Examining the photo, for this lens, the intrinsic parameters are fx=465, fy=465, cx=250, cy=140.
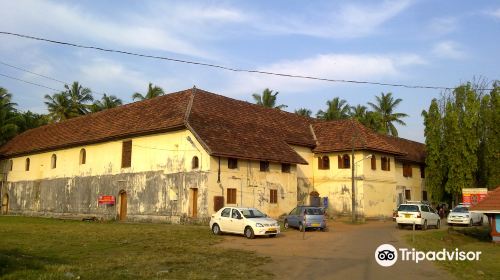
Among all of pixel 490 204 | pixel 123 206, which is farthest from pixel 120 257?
pixel 123 206

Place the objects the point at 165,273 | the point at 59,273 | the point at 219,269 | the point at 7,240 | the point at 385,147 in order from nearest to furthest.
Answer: the point at 59,273 < the point at 165,273 < the point at 219,269 < the point at 7,240 < the point at 385,147

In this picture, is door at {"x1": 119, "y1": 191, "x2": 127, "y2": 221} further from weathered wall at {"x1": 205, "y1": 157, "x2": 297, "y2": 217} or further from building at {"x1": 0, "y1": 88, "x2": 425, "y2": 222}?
weathered wall at {"x1": 205, "y1": 157, "x2": 297, "y2": 217}

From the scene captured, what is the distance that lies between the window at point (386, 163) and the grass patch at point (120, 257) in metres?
21.9

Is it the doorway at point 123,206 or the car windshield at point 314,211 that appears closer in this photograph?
the car windshield at point 314,211

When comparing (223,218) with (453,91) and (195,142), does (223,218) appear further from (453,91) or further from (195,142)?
(453,91)

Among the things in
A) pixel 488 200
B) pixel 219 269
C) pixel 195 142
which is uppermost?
pixel 195 142

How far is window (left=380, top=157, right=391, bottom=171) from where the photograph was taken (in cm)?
4019

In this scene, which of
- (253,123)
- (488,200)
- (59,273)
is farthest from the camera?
(253,123)

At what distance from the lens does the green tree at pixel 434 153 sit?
139ft

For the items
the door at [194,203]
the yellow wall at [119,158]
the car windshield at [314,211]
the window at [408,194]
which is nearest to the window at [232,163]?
the yellow wall at [119,158]

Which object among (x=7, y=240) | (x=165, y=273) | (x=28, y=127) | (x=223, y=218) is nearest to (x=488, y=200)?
(x=223, y=218)

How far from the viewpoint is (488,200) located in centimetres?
2308

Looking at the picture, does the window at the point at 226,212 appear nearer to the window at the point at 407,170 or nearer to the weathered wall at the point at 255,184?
the weathered wall at the point at 255,184

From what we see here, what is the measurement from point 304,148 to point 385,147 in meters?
A: 6.87
